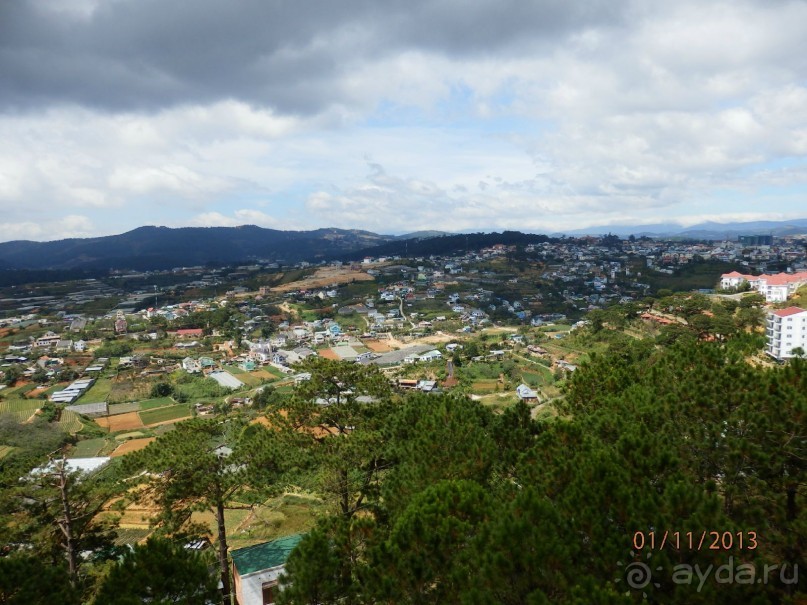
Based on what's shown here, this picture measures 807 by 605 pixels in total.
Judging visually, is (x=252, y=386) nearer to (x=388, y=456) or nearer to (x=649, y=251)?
(x=388, y=456)

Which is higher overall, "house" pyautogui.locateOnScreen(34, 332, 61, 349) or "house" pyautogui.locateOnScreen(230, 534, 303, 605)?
"house" pyautogui.locateOnScreen(230, 534, 303, 605)

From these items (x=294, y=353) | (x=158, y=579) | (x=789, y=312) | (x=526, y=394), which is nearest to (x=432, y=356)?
(x=526, y=394)

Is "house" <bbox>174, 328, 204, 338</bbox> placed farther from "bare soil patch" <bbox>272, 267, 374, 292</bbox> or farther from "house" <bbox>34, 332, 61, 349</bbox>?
"bare soil patch" <bbox>272, 267, 374, 292</bbox>

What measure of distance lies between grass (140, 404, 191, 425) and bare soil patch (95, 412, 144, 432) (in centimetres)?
43

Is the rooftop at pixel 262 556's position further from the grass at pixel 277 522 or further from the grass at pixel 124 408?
the grass at pixel 124 408

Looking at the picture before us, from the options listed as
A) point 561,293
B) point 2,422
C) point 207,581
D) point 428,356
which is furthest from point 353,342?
point 207,581

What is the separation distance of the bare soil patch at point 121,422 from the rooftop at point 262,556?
924 inches

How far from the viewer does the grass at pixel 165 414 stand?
31.6 meters

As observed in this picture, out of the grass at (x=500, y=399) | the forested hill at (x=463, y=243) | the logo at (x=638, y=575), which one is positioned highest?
the forested hill at (x=463, y=243)

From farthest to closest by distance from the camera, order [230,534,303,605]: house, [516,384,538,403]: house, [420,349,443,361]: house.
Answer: [420,349,443,361]: house, [516,384,538,403]: house, [230,534,303,605]: house

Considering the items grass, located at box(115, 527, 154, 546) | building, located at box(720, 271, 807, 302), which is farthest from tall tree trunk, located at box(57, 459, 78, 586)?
building, located at box(720, 271, 807, 302)

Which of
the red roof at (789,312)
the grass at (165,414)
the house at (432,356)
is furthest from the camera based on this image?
the house at (432,356)
